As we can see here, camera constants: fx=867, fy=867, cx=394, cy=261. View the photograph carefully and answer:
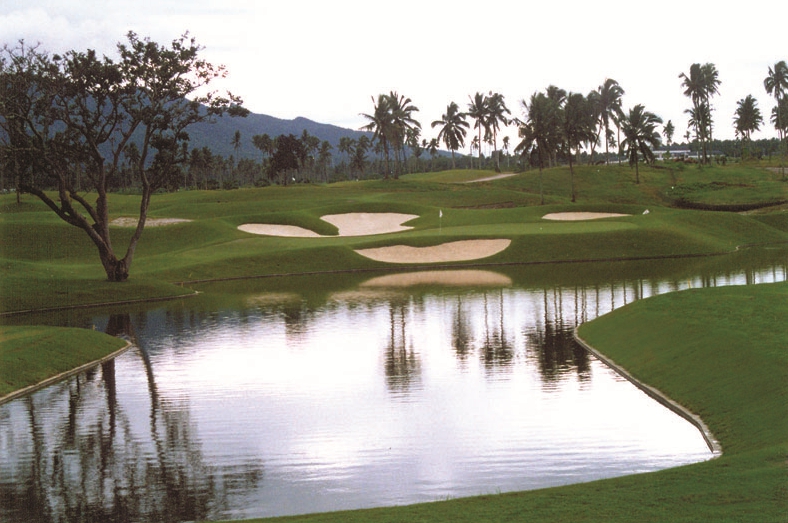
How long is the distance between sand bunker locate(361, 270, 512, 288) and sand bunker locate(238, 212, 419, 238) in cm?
2027

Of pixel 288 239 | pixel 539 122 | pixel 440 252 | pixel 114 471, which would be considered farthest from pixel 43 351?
pixel 539 122

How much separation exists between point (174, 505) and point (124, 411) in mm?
9134

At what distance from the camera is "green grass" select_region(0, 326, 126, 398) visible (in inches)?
1132

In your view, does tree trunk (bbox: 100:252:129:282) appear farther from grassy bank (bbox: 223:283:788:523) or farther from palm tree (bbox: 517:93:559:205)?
palm tree (bbox: 517:93:559:205)

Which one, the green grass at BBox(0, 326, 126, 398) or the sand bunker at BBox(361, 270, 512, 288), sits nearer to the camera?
the green grass at BBox(0, 326, 126, 398)

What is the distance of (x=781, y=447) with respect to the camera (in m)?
15.5

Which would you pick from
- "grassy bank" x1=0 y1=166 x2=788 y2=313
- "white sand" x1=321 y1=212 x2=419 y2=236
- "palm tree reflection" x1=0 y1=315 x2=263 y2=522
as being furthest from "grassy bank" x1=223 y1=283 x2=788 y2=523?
"white sand" x1=321 y1=212 x2=419 y2=236

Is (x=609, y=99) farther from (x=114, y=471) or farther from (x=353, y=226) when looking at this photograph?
(x=114, y=471)

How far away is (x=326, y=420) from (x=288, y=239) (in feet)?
186

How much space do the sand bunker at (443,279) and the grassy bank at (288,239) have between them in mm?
6509

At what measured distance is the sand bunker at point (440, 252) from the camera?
230 ft

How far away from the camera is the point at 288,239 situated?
256ft

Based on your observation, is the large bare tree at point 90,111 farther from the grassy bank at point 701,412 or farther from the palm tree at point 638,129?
the palm tree at point 638,129

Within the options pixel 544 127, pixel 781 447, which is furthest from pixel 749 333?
pixel 544 127
